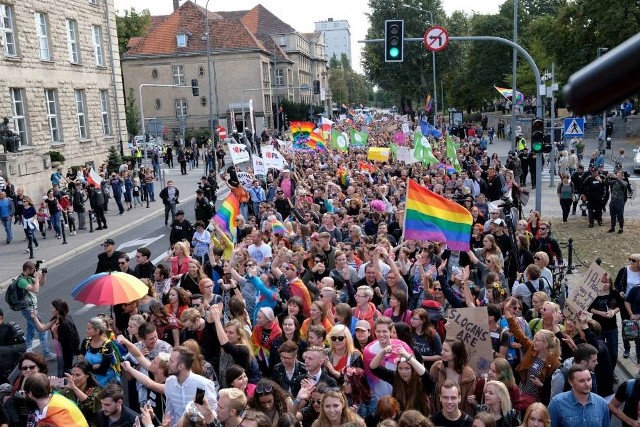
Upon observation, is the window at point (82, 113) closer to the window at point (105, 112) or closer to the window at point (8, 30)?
the window at point (105, 112)

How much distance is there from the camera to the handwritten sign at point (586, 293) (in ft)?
22.4

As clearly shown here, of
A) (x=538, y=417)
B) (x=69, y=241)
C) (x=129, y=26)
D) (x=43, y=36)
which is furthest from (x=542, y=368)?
(x=129, y=26)

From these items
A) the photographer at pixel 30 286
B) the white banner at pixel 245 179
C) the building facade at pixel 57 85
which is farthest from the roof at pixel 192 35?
the photographer at pixel 30 286

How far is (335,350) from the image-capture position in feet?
19.3

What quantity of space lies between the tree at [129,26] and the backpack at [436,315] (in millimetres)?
87797

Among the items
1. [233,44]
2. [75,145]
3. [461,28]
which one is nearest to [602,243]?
[75,145]

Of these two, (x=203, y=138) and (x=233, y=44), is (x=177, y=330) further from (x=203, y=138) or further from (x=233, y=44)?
(x=233, y=44)

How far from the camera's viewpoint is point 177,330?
7.05m

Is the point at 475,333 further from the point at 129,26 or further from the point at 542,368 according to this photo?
the point at 129,26

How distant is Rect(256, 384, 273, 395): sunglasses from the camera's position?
5.07m

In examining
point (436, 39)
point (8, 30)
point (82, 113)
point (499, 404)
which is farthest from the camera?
point (82, 113)

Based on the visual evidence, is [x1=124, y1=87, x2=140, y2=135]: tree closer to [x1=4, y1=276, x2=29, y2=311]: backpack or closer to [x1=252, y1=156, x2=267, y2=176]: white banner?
[x1=252, y1=156, x2=267, y2=176]: white banner

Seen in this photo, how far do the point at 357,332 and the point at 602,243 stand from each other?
471 inches

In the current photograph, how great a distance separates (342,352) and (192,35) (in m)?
72.8
